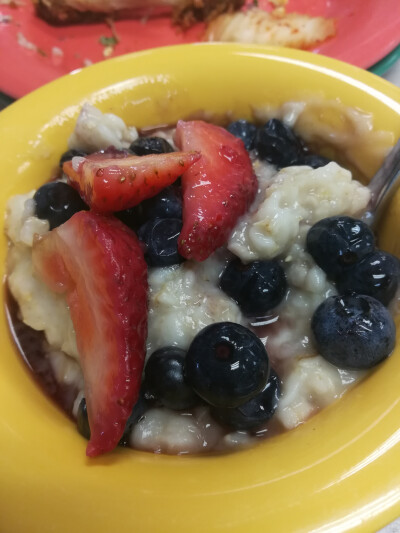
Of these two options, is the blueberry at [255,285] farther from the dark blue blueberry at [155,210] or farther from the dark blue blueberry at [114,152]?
the dark blue blueberry at [114,152]

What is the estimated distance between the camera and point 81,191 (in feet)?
2.82

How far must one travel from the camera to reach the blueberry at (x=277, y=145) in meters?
1.03

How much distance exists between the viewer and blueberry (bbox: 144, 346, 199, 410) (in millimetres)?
737

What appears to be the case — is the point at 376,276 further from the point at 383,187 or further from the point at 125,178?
the point at 125,178

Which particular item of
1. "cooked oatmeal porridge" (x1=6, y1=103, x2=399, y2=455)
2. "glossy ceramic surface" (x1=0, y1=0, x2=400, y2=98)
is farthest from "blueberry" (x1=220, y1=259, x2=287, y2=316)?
"glossy ceramic surface" (x1=0, y1=0, x2=400, y2=98)

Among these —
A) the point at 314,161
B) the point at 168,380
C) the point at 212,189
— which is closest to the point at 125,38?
the point at 314,161

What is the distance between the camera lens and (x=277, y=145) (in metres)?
1.03

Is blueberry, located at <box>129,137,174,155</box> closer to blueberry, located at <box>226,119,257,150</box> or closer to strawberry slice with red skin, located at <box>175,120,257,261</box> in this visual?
strawberry slice with red skin, located at <box>175,120,257,261</box>

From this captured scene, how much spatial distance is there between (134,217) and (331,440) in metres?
0.49

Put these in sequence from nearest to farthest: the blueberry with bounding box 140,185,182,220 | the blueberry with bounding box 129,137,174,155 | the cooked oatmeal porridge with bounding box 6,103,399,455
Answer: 1. the cooked oatmeal porridge with bounding box 6,103,399,455
2. the blueberry with bounding box 140,185,182,220
3. the blueberry with bounding box 129,137,174,155

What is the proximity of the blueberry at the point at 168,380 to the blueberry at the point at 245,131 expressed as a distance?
1.77ft

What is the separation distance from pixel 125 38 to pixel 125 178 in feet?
4.38

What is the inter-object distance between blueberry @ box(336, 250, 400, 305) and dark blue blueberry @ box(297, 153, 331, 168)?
27cm

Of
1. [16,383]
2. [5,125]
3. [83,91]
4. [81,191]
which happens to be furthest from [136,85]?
[16,383]
